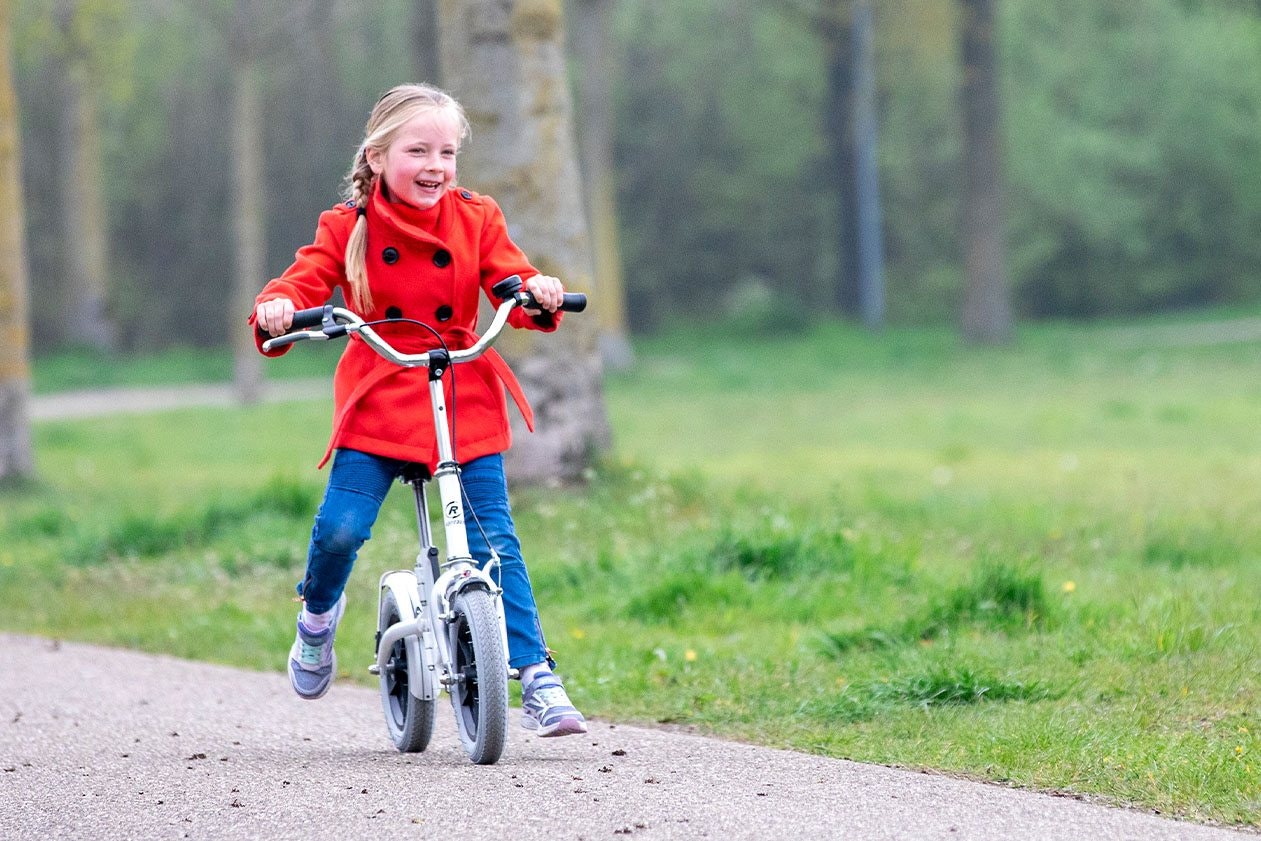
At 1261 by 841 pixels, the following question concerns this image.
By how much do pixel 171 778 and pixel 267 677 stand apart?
2027mm

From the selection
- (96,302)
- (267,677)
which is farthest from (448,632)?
(96,302)

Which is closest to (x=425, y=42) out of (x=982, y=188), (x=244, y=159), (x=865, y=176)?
(x=244, y=159)

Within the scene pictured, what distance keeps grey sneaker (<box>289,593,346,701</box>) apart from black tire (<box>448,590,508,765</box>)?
628 mm

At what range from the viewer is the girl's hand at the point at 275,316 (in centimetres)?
447

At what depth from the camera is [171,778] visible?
453 centimetres

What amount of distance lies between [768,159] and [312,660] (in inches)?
1535

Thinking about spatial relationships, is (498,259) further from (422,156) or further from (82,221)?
(82,221)

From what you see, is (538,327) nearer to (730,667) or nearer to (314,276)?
(314,276)

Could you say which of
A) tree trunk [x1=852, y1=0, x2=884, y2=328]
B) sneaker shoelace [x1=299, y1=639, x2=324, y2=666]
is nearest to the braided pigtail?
sneaker shoelace [x1=299, y1=639, x2=324, y2=666]

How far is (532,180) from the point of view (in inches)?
379

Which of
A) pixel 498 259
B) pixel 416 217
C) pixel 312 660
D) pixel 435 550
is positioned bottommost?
pixel 312 660

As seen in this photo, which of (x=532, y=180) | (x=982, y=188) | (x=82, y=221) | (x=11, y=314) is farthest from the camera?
(x=82, y=221)

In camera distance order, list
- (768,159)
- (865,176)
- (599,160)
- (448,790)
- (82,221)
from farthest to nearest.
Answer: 1. (768,159)
2. (865,176)
3. (82,221)
4. (599,160)
5. (448,790)

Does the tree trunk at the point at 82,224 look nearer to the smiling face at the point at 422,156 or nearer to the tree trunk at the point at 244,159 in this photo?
the tree trunk at the point at 244,159
